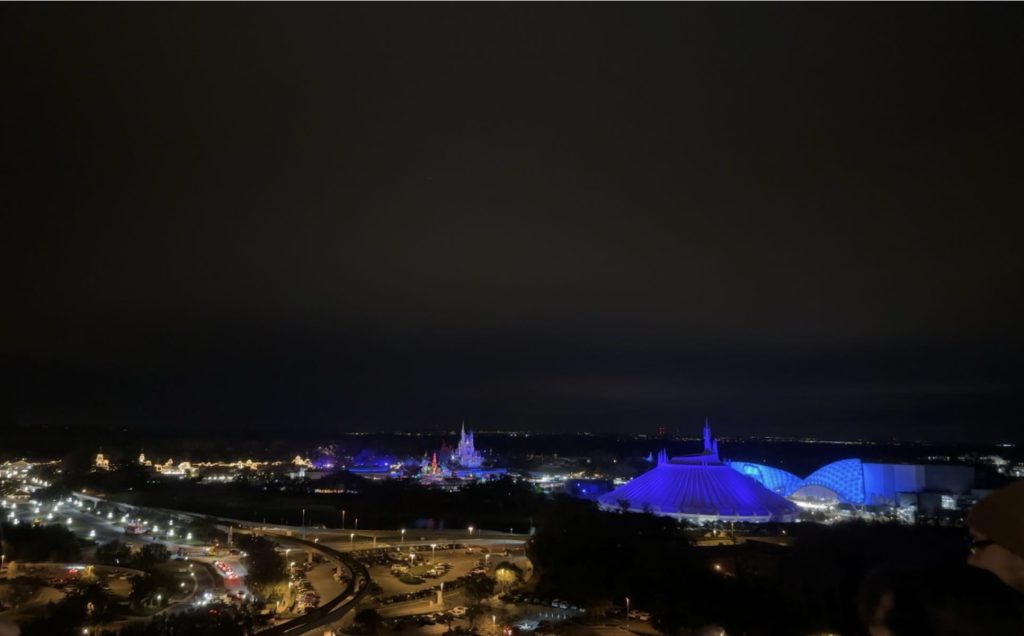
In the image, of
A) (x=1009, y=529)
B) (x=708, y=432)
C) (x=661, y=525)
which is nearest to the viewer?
(x=1009, y=529)

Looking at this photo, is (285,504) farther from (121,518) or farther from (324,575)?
(324,575)

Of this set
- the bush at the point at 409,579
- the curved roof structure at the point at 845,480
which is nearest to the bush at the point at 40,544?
the bush at the point at 409,579

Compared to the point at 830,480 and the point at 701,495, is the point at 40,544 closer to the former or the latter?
the point at 701,495

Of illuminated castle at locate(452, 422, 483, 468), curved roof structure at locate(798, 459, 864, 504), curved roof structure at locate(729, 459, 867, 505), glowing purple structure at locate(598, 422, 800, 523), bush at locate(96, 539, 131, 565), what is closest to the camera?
bush at locate(96, 539, 131, 565)

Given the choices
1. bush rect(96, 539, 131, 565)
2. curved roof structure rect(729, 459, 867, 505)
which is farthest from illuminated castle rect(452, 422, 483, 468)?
bush rect(96, 539, 131, 565)

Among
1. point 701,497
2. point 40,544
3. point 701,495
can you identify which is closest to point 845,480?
point 701,495

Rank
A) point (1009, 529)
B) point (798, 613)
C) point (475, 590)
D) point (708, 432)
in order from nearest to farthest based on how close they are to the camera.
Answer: point (1009, 529), point (798, 613), point (475, 590), point (708, 432)


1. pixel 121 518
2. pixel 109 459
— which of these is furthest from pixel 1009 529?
pixel 109 459

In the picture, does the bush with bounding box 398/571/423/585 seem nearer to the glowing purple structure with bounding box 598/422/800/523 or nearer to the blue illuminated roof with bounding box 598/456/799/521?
the glowing purple structure with bounding box 598/422/800/523
